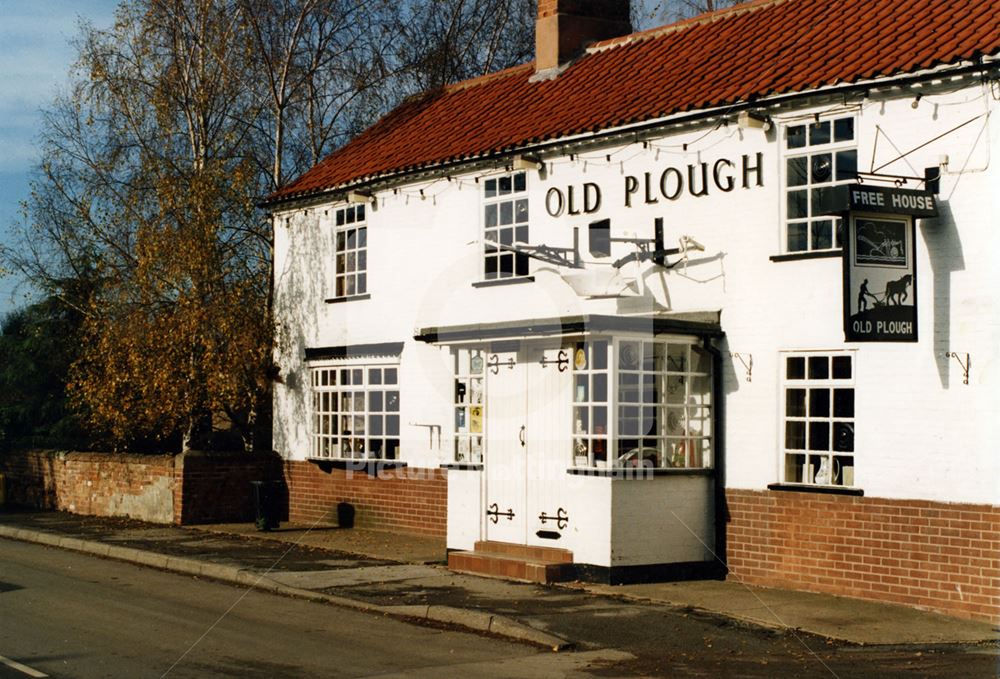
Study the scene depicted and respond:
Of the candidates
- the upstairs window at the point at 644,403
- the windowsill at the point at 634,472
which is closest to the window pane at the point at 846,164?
the upstairs window at the point at 644,403

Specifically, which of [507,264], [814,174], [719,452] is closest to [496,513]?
[719,452]

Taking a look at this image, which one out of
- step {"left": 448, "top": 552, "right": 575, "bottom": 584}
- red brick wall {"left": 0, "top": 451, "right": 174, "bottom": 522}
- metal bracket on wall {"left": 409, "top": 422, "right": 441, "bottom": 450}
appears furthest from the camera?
red brick wall {"left": 0, "top": 451, "right": 174, "bottom": 522}

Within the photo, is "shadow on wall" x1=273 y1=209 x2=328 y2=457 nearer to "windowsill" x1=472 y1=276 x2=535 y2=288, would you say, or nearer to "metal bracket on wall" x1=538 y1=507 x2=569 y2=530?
"windowsill" x1=472 y1=276 x2=535 y2=288

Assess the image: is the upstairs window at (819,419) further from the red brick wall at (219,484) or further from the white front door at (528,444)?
the red brick wall at (219,484)

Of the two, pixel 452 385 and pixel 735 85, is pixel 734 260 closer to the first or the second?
pixel 735 85

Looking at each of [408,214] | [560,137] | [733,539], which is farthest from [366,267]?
[733,539]

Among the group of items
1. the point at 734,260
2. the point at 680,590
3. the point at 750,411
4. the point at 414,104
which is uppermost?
the point at 414,104

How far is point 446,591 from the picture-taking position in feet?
49.8

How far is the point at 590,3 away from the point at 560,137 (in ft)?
18.5

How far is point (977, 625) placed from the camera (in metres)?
13.1

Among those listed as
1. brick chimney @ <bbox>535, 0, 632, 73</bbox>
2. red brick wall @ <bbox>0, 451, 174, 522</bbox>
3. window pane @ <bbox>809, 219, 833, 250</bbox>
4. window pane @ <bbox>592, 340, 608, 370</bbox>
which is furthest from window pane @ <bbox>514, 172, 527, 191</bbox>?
red brick wall @ <bbox>0, 451, 174, 522</bbox>

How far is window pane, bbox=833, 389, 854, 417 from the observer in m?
14.9

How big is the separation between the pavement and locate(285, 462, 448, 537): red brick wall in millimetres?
343

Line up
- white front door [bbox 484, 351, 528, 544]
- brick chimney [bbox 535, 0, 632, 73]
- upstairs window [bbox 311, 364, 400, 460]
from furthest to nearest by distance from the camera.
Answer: brick chimney [bbox 535, 0, 632, 73], upstairs window [bbox 311, 364, 400, 460], white front door [bbox 484, 351, 528, 544]
